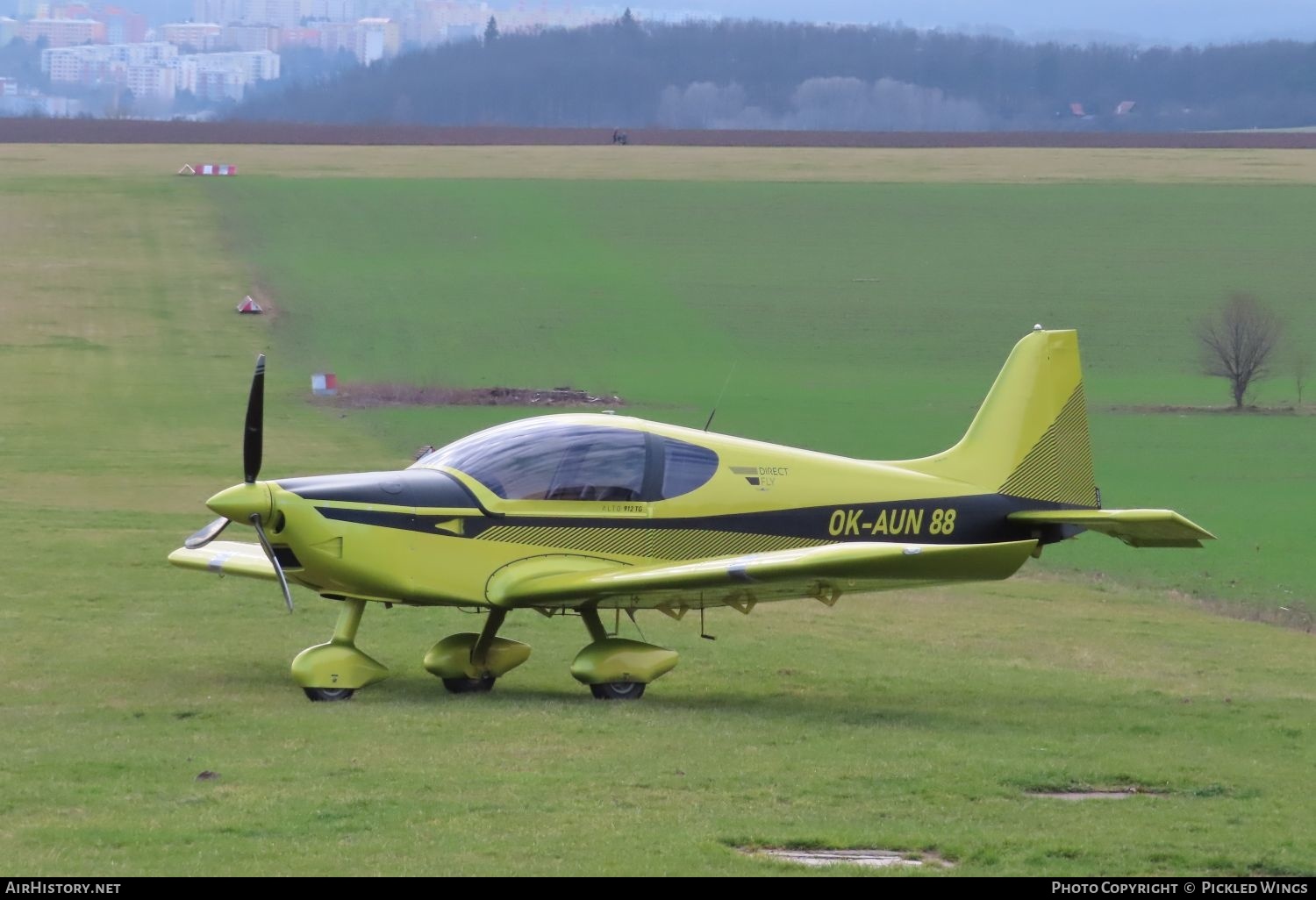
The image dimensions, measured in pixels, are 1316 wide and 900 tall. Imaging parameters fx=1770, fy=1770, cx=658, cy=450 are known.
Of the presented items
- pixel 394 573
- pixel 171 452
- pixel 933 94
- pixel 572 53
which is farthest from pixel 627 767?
pixel 572 53

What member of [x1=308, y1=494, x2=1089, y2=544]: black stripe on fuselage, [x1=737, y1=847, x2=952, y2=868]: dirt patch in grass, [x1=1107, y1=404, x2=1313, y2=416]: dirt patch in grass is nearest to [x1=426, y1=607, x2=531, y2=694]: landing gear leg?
[x1=308, y1=494, x2=1089, y2=544]: black stripe on fuselage

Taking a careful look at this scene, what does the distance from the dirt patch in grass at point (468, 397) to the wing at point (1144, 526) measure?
23.9 metres

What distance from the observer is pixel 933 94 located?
142250 millimetres

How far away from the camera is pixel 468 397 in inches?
1596

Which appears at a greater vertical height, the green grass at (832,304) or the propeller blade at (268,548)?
the propeller blade at (268,548)

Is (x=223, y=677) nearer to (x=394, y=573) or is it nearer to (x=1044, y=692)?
(x=394, y=573)

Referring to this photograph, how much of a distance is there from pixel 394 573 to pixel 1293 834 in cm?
674

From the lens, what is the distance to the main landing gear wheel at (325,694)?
1322 centimetres

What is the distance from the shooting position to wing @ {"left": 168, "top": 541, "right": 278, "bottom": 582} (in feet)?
48.9

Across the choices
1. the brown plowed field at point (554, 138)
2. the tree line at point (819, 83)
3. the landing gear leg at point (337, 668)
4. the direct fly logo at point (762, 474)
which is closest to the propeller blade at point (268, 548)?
the landing gear leg at point (337, 668)

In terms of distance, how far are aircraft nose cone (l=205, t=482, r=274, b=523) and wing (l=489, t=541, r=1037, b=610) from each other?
5.95ft

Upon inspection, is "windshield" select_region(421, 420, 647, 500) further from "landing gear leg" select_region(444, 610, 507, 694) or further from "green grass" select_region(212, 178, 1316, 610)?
"green grass" select_region(212, 178, 1316, 610)

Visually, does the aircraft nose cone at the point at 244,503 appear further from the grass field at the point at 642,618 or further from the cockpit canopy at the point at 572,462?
the cockpit canopy at the point at 572,462

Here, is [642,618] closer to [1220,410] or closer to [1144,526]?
[1144,526]
